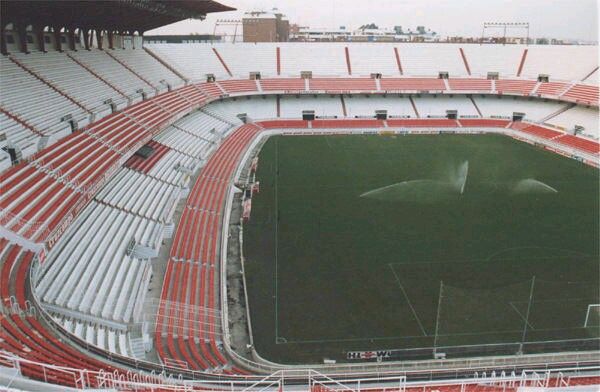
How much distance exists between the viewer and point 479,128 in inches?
1751

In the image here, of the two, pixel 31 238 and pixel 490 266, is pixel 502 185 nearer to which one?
pixel 490 266

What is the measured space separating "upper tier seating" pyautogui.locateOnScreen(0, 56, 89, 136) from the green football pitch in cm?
884

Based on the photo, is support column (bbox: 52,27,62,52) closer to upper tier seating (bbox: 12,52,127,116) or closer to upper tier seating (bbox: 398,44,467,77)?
upper tier seating (bbox: 12,52,127,116)

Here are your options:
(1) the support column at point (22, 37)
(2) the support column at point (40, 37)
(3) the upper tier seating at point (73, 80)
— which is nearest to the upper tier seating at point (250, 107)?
(3) the upper tier seating at point (73, 80)

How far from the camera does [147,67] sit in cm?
3878

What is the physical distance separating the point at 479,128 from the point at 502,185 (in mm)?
18849

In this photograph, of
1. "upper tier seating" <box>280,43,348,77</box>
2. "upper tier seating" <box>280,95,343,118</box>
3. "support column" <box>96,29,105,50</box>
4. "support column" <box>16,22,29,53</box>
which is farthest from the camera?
"upper tier seating" <box>280,43,348,77</box>

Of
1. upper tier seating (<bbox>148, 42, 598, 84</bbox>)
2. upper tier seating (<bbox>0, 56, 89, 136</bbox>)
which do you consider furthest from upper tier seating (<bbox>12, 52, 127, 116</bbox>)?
upper tier seating (<bbox>148, 42, 598, 84</bbox>)

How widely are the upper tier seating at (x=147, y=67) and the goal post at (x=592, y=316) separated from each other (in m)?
30.5

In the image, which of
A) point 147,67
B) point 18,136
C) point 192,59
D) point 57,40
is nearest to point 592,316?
point 18,136

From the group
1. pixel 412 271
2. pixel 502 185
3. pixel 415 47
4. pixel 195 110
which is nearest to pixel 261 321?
pixel 412 271

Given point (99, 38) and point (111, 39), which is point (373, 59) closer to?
point (111, 39)

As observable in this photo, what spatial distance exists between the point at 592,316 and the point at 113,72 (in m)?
28.8

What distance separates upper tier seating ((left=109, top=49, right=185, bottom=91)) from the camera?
36.2 meters
